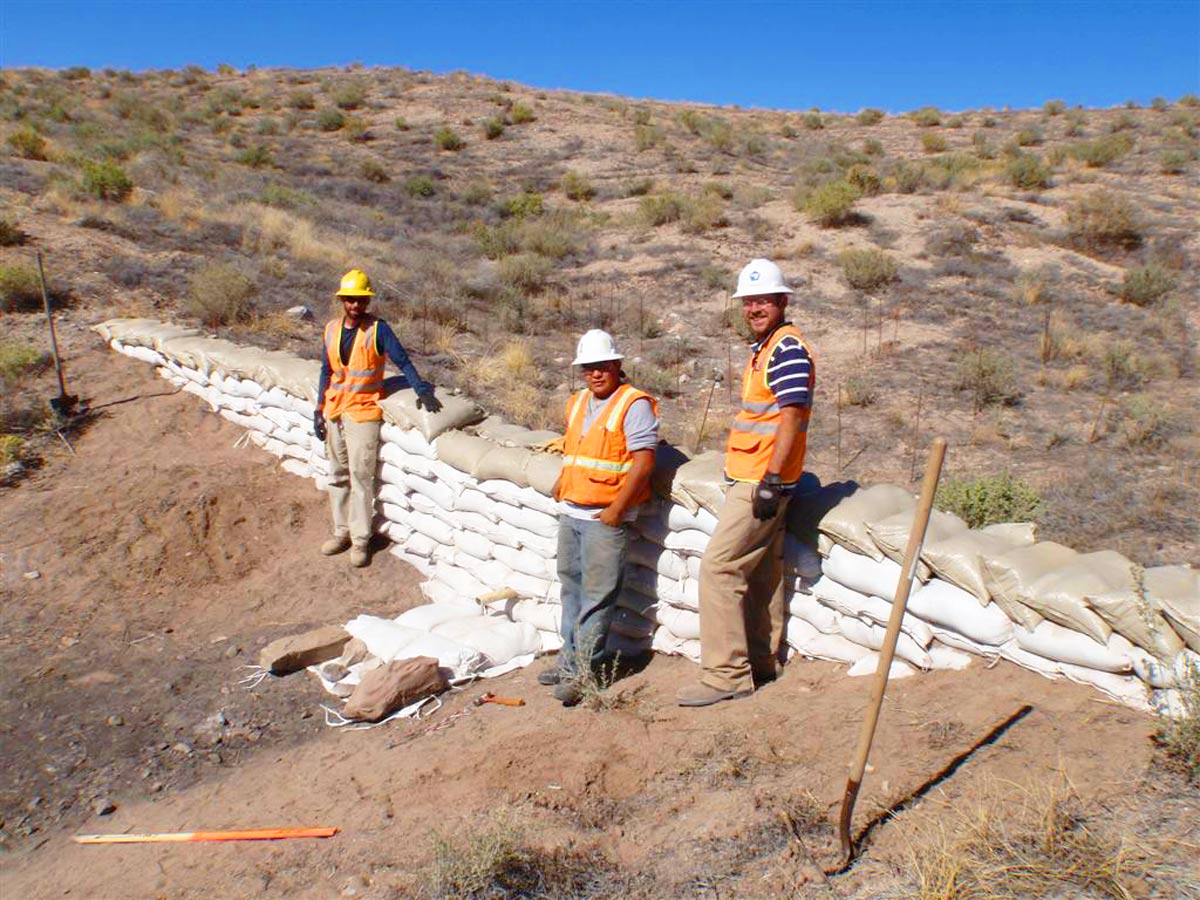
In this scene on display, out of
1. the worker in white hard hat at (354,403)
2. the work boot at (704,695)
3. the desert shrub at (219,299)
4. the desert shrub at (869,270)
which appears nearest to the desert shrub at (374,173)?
the desert shrub at (219,299)

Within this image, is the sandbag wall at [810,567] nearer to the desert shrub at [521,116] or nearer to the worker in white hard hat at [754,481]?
the worker in white hard hat at [754,481]

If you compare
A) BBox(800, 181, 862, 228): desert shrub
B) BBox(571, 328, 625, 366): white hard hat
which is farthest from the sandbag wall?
BBox(800, 181, 862, 228): desert shrub

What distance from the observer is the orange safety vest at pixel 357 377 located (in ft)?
17.5

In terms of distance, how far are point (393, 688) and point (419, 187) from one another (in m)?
16.8

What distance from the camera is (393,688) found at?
3889 millimetres

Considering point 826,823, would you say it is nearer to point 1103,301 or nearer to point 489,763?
point 489,763

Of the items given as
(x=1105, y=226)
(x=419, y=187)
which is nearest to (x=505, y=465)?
(x=1105, y=226)

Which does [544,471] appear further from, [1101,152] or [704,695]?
[1101,152]

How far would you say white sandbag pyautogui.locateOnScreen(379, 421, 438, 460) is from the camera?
520 centimetres

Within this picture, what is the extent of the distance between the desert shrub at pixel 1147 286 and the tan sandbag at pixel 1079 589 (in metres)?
10.5

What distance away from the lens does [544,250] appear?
14469mm

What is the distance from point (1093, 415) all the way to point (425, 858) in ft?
25.5

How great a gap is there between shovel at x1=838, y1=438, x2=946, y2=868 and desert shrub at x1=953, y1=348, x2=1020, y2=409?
→ 6662 mm

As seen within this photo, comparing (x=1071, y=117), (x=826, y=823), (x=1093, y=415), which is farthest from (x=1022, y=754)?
(x=1071, y=117)
